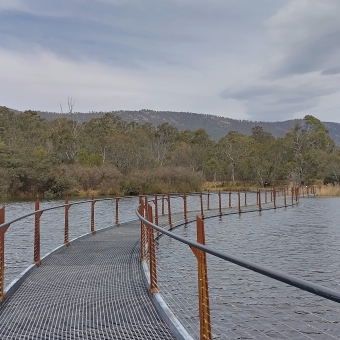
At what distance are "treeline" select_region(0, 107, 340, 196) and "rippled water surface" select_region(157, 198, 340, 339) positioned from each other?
103 ft

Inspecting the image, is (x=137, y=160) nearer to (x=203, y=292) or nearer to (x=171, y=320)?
(x=171, y=320)

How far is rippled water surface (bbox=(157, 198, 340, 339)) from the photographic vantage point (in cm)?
682

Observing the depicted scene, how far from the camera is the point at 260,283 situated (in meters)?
9.30

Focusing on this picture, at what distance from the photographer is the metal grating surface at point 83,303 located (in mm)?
4594

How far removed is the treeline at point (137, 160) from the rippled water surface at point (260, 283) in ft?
103

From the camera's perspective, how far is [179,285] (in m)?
9.04

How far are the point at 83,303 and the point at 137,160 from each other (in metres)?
55.7

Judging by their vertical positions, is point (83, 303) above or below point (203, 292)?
below

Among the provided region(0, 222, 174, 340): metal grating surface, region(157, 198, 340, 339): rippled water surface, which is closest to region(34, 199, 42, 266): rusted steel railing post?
region(0, 222, 174, 340): metal grating surface

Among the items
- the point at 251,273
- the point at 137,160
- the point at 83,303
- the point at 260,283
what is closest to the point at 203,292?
the point at 83,303

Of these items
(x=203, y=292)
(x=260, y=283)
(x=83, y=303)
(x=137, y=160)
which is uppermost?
(x=137, y=160)

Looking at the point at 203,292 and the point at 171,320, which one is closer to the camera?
the point at 203,292

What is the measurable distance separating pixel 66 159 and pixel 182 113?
14232 centimetres

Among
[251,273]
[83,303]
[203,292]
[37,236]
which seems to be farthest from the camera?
[251,273]
